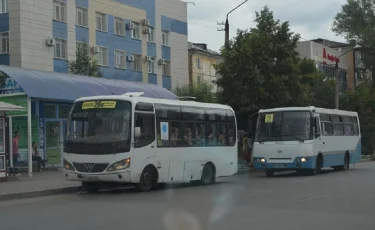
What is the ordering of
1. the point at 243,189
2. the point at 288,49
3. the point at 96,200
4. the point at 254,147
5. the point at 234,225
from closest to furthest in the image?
the point at 234,225
the point at 96,200
the point at 243,189
the point at 254,147
the point at 288,49

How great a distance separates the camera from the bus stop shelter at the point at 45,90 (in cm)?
2369

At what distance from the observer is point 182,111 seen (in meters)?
19.6

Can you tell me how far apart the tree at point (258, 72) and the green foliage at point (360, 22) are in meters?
41.6

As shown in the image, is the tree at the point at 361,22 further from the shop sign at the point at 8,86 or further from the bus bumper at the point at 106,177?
the bus bumper at the point at 106,177

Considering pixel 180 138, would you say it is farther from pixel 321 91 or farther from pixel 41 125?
pixel 321 91

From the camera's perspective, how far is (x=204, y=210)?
12.8 meters

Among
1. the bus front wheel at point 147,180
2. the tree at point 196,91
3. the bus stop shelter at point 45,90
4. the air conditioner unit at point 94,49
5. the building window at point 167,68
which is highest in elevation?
the air conditioner unit at point 94,49

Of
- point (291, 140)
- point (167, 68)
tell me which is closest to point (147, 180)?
point (291, 140)

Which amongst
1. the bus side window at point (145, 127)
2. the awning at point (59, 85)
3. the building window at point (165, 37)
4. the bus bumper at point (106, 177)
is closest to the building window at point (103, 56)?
the building window at point (165, 37)

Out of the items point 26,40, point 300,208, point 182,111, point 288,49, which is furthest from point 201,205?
point 26,40

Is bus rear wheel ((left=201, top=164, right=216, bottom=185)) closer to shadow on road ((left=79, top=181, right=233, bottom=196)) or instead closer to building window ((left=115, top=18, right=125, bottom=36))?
shadow on road ((left=79, top=181, right=233, bottom=196))

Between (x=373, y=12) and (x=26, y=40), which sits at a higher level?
(x=373, y=12)

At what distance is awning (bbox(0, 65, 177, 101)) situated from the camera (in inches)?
944

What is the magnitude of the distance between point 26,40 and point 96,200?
2379 centimetres
